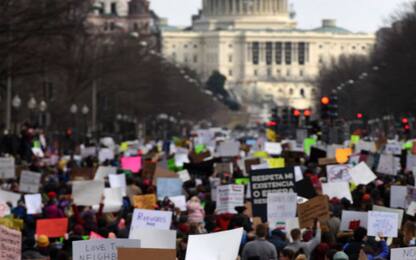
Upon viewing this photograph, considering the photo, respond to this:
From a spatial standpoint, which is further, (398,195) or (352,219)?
(398,195)

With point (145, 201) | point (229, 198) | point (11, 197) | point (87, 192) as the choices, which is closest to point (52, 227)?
point (145, 201)

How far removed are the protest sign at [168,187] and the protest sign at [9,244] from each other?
11088 mm

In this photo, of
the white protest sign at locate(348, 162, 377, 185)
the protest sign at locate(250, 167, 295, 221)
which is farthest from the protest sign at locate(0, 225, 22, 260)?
the white protest sign at locate(348, 162, 377, 185)

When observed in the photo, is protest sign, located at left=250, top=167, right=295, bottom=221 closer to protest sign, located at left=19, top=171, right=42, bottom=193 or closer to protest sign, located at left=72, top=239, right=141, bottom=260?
protest sign, located at left=19, top=171, right=42, bottom=193

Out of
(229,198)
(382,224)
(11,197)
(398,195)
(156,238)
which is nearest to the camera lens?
(156,238)

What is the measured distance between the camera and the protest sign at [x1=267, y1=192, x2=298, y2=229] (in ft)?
81.5

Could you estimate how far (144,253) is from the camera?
17453mm

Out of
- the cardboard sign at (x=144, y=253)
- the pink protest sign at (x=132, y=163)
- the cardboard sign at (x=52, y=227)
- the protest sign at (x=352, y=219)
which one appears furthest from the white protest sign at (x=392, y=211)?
the pink protest sign at (x=132, y=163)

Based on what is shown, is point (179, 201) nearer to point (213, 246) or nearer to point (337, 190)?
point (337, 190)

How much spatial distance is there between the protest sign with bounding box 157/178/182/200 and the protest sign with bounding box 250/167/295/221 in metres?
3.34

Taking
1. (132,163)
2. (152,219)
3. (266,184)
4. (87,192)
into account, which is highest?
(266,184)

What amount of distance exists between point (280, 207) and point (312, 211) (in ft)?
2.84

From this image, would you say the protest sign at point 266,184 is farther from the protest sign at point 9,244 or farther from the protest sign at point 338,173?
the protest sign at point 9,244

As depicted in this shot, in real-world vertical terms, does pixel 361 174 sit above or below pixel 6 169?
above
